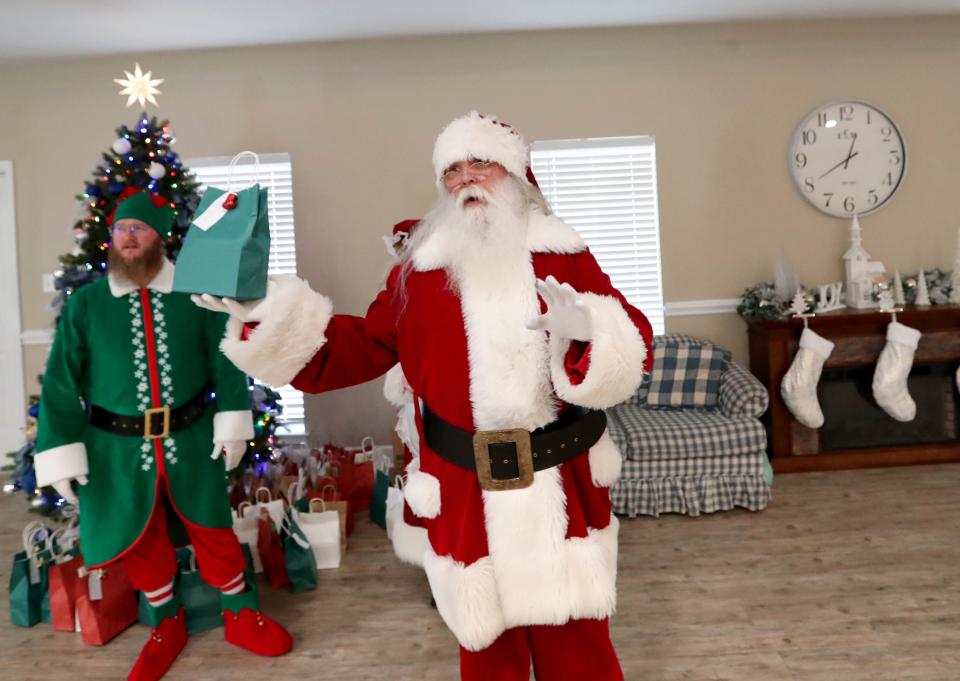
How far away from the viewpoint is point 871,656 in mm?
2328

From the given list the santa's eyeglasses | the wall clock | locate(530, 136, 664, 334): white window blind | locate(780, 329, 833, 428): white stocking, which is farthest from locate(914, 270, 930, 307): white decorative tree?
the santa's eyeglasses

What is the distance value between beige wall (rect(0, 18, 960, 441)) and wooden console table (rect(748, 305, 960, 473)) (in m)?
0.57

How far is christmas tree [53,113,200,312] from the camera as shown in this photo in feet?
9.37

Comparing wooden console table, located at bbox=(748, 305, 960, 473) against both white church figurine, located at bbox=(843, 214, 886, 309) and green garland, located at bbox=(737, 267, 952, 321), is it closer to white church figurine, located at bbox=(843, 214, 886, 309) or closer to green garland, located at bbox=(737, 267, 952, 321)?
green garland, located at bbox=(737, 267, 952, 321)

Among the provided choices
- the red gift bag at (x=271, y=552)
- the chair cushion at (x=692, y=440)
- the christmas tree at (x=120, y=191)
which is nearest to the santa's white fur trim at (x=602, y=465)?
the red gift bag at (x=271, y=552)

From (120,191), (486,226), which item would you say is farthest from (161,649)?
(486,226)

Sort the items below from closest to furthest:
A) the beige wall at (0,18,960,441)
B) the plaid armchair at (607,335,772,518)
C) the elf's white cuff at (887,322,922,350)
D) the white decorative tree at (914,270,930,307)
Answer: the plaid armchair at (607,335,772,518)
the elf's white cuff at (887,322,922,350)
the white decorative tree at (914,270,930,307)
the beige wall at (0,18,960,441)

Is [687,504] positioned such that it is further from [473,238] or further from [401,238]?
[473,238]

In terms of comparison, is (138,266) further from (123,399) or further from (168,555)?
(168,555)

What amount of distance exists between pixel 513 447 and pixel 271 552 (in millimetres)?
1895

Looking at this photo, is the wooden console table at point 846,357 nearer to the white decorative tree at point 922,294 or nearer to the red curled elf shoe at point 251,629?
the white decorative tree at point 922,294

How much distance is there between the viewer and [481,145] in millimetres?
1685

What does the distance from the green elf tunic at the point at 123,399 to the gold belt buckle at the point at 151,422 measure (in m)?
0.01

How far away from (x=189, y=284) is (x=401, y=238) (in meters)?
1.53
